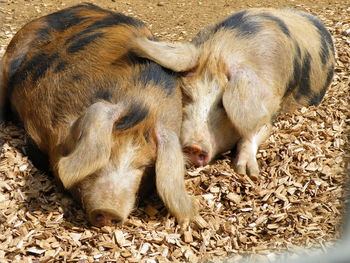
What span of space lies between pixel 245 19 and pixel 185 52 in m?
0.89

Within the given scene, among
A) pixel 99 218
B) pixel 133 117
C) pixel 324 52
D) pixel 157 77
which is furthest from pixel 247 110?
pixel 324 52

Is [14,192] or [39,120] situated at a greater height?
[39,120]

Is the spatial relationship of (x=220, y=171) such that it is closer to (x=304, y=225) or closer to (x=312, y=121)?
(x=304, y=225)

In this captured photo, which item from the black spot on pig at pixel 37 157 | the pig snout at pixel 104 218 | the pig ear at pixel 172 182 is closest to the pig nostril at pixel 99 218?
the pig snout at pixel 104 218

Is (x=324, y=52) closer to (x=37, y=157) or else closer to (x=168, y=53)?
(x=168, y=53)

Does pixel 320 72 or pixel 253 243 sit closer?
pixel 253 243

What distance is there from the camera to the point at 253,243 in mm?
3674

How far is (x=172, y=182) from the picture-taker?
3.72 meters

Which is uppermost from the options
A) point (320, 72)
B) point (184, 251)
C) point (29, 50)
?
point (29, 50)

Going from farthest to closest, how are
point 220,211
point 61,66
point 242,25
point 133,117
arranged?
point 242,25, point 61,66, point 220,211, point 133,117

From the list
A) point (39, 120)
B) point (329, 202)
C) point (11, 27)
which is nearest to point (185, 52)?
point (39, 120)

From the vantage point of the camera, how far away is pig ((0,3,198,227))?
12.1ft

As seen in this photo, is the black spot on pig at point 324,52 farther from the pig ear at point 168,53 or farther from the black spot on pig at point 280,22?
the pig ear at point 168,53

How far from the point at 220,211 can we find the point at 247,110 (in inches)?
32.2
